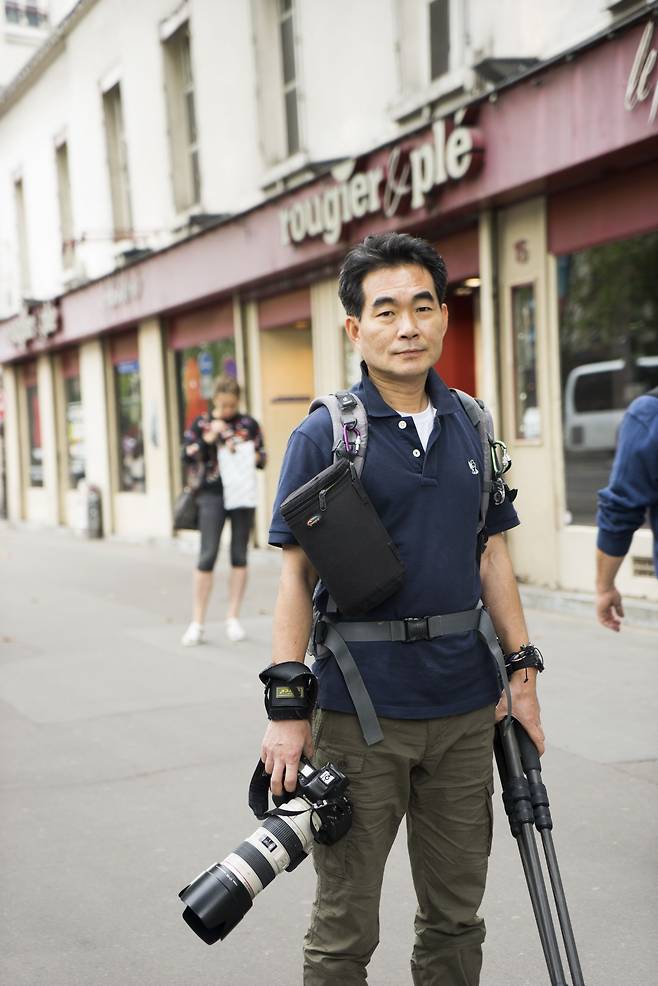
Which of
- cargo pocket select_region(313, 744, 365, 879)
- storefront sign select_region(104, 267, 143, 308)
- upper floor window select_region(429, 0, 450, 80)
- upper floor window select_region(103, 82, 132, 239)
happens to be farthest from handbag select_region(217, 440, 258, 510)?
upper floor window select_region(103, 82, 132, 239)

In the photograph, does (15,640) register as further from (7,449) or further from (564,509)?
(7,449)

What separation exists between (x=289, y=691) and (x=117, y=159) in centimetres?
1732

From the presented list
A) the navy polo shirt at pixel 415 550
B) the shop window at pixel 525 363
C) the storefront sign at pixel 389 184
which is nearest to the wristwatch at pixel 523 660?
the navy polo shirt at pixel 415 550

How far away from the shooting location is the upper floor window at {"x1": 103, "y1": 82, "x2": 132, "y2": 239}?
18.3m

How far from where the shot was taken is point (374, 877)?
252cm

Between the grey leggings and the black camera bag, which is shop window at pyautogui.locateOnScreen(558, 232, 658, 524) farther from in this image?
the black camera bag

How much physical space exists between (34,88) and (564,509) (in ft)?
51.6

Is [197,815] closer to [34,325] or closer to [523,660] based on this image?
[523,660]

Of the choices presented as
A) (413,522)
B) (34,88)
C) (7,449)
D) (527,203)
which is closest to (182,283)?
(527,203)

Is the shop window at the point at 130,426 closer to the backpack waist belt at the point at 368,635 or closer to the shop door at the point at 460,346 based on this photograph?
the shop door at the point at 460,346

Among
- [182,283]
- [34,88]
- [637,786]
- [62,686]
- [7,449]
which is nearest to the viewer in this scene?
[637,786]

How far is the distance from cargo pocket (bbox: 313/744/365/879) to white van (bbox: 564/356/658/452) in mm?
6958

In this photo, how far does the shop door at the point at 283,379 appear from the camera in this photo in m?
14.3

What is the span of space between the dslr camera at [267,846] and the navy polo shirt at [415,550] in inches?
7.8
